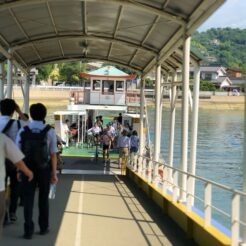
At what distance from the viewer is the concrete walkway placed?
7.36 metres

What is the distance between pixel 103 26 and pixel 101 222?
5797 mm

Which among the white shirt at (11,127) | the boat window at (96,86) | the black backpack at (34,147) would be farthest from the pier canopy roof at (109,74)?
the black backpack at (34,147)

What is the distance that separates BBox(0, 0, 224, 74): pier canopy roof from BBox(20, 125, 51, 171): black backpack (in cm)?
340

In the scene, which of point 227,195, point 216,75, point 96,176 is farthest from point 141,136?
point 216,75

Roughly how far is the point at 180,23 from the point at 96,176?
790 cm

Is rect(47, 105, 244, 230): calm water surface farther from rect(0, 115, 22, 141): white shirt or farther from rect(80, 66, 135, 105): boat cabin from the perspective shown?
rect(0, 115, 22, 141): white shirt

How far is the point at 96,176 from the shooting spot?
16.9m

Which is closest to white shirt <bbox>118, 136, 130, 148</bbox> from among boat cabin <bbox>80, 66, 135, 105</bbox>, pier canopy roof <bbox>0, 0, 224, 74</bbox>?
pier canopy roof <bbox>0, 0, 224, 74</bbox>

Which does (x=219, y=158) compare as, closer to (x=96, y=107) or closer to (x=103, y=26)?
(x=96, y=107)

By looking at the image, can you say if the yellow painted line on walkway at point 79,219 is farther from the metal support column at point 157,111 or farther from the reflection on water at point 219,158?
the reflection on water at point 219,158

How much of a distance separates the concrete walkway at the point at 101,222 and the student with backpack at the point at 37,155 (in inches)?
20.7

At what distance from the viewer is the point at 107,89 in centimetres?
3081

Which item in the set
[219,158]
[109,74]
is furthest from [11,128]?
[219,158]

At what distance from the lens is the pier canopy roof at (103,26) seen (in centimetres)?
978
